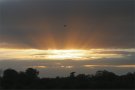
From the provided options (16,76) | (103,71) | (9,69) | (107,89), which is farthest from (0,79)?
(103,71)

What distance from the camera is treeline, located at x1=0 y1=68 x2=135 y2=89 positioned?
251 ft

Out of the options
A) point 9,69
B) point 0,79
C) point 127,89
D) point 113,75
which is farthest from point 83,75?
point 127,89

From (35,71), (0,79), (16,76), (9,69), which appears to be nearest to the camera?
(0,79)

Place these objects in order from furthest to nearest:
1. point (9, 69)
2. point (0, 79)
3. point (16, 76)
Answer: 1. point (9, 69)
2. point (16, 76)
3. point (0, 79)

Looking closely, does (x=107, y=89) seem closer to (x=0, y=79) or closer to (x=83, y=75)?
(x=0, y=79)

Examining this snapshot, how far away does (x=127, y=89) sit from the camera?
69438mm

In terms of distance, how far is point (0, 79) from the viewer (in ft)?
333

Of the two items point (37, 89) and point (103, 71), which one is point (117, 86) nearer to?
point (37, 89)

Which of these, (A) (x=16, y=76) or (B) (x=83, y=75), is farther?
(B) (x=83, y=75)

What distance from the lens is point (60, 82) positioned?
88875 millimetres

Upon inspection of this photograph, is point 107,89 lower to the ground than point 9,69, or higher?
lower

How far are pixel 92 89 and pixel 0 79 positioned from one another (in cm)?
3671

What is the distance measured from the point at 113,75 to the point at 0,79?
39127mm

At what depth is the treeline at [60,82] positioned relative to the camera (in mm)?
76375
